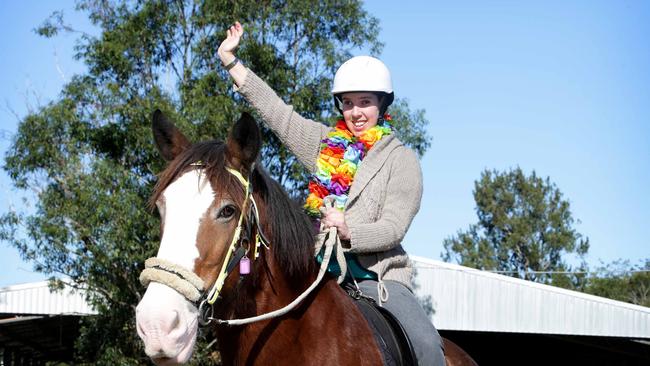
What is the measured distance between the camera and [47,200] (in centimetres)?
1627

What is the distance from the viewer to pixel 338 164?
172 inches

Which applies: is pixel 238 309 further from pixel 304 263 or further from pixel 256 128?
pixel 256 128

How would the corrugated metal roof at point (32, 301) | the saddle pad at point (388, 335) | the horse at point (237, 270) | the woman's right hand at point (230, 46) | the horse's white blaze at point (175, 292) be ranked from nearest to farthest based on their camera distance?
1. the horse's white blaze at point (175, 292)
2. the horse at point (237, 270)
3. the saddle pad at point (388, 335)
4. the woman's right hand at point (230, 46)
5. the corrugated metal roof at point (32, 301)

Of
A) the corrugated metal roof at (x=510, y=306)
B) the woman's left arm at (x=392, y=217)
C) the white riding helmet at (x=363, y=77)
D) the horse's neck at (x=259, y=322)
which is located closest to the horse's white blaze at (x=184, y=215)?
the horse's neck at (x=259, y=322)

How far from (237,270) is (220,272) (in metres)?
0.14

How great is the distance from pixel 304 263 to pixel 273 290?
0.21m

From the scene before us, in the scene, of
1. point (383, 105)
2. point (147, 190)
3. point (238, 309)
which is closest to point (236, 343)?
point (238, 309)

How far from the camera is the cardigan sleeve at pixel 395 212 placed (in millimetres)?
3881

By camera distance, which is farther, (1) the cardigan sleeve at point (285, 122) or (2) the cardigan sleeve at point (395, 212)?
(1) the cardigan sleeve at point (285, 122)

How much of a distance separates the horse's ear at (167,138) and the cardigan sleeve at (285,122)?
2.76 feet

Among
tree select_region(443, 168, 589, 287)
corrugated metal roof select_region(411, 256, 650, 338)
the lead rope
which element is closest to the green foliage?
tree select_region(443, 168, 589, 287)

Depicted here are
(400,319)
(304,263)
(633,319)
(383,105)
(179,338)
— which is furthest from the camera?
(633,319)

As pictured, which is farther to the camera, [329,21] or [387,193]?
[329,21]

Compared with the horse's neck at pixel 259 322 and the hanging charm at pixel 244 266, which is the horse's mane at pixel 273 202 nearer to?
the horse's neck at pixel 259 322
